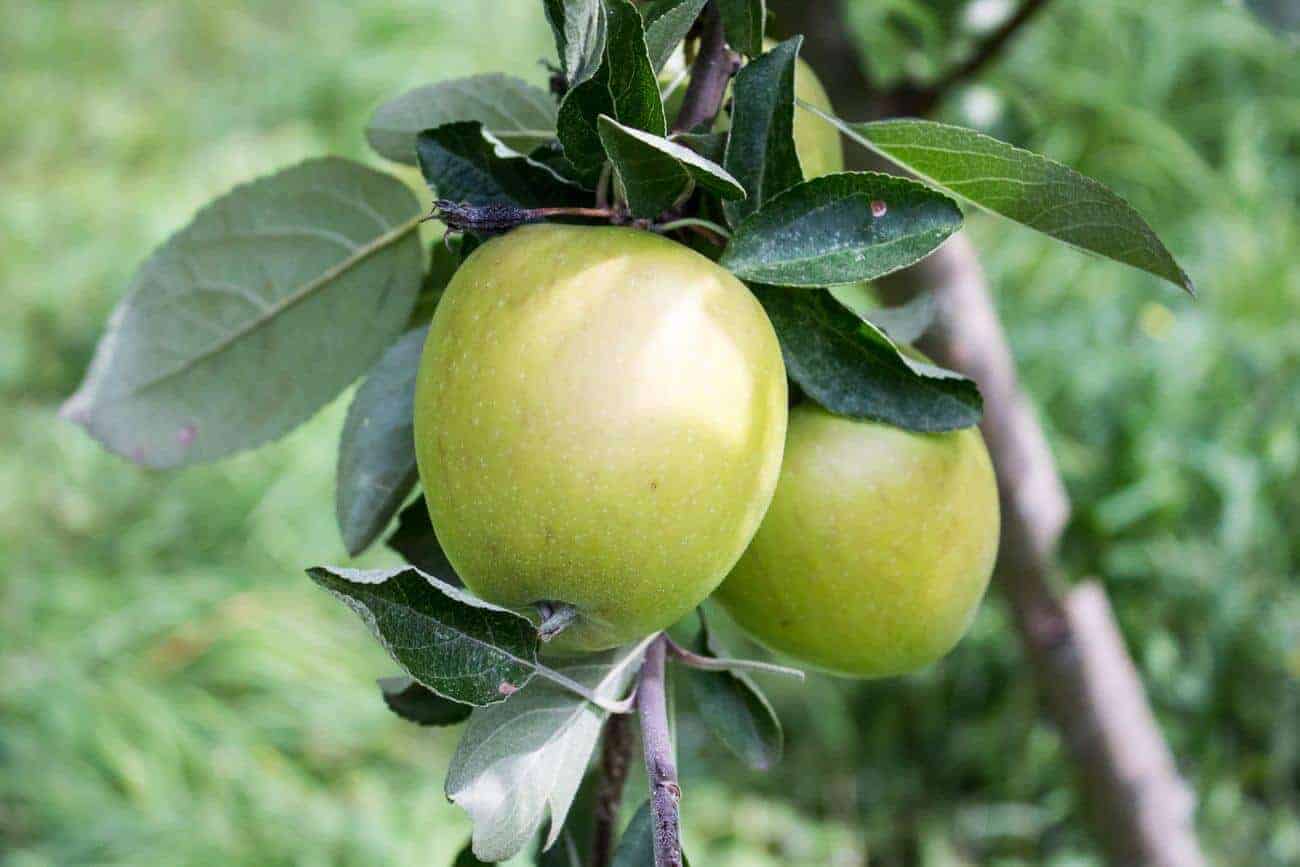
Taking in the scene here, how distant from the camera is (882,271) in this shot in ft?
1.36

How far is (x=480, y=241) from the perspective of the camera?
1.48 feet

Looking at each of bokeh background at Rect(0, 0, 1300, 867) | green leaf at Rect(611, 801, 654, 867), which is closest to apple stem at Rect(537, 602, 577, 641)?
green leaf at Rect(611, 801, 654, 867)

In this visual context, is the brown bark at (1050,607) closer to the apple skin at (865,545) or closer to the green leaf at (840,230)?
the apple skin at (865,545)

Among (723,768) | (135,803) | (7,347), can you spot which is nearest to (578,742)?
(135,803)

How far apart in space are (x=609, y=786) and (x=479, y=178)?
10.0 inches

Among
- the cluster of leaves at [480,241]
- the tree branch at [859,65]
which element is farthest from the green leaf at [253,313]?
the tree branch at [859,65]

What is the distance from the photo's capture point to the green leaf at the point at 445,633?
1.17 feet

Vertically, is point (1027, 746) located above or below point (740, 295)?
below

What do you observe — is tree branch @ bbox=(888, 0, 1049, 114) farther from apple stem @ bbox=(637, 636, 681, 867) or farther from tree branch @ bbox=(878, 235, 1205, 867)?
apple stem @ bbox=(637, 636, 681, 867)

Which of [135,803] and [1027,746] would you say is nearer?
[135,803]

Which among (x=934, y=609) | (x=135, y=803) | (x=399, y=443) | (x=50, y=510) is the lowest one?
(x=135, y=803)

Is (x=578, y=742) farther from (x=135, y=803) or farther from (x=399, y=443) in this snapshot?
(x=135, y=803)

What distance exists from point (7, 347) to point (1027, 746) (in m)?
1.96

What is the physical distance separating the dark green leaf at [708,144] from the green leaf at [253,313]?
16 cm
